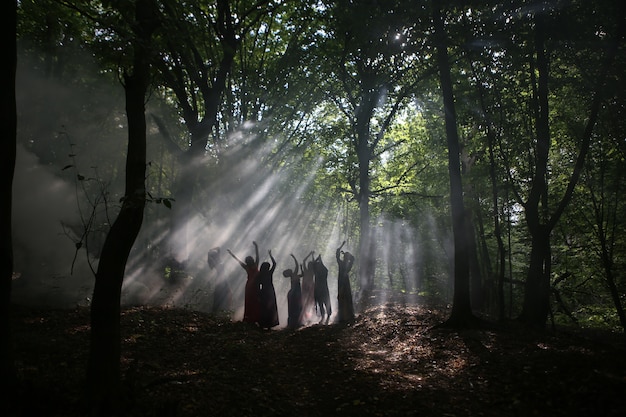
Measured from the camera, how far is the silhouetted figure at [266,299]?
37.2 ft

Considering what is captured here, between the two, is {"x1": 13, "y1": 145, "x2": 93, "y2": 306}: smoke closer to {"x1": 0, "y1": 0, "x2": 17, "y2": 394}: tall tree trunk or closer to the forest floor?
the forest floor

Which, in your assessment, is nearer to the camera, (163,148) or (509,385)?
(509,385)

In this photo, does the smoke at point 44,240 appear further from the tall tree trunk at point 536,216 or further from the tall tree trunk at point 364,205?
the tall tree trunk at point 536,216

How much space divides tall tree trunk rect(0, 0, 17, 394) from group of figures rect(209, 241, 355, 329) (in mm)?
6631

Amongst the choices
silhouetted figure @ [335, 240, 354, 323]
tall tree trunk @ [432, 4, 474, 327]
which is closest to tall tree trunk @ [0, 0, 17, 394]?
tall tree trunk @ [432, 4, 474, 327]

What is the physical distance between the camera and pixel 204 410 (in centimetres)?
449

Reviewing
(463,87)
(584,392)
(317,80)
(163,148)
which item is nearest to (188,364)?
(584,392)

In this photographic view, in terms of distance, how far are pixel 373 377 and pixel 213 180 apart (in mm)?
14545

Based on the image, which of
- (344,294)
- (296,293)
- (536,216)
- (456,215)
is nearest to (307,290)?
(296,293)

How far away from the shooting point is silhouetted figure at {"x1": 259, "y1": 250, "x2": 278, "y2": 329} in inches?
446

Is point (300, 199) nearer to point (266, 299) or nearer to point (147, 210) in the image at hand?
point (147, 210)

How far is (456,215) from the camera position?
10023 millimetres

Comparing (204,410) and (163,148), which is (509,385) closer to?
(204,410)

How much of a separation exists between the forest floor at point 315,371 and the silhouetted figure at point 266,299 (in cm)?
183
